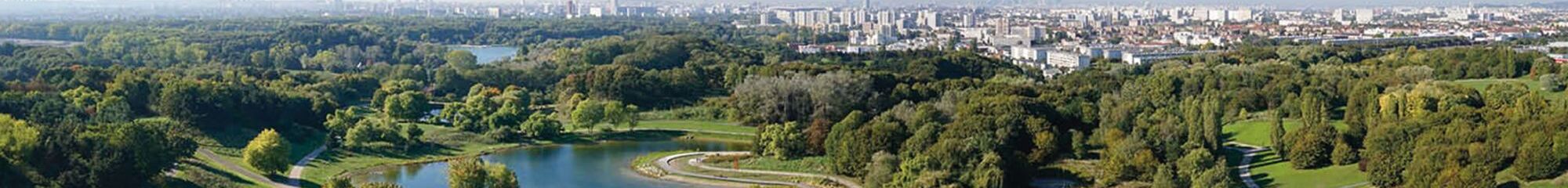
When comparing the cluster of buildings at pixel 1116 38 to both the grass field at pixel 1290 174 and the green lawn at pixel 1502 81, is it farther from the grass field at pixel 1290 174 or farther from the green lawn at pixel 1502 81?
the grass field at pixel 1290 174

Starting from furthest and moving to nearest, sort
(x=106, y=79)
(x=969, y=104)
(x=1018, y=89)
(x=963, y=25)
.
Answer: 1. (x=963, y=25)
2. (x=106, y=79)
3. (x=1018, y=89)
4. (x=969, y=104)

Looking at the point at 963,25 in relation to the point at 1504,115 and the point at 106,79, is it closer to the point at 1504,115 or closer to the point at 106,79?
the point at 106,79

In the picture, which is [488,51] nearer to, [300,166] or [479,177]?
[300,166]

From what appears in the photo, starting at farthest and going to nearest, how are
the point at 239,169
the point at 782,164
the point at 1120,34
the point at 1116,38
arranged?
the point at 1120,34 → the point at 1116,38 → the point at 782,164 → the point at 239,169

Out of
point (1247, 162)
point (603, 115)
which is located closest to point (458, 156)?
point (603, 115)

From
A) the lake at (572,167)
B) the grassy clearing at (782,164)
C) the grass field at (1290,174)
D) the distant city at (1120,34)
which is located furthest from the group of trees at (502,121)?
the distant city at (1120,34)

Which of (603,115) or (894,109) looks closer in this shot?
(894,109)

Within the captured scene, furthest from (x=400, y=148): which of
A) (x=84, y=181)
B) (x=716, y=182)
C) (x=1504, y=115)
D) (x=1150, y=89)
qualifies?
(x=1504, y=115)
